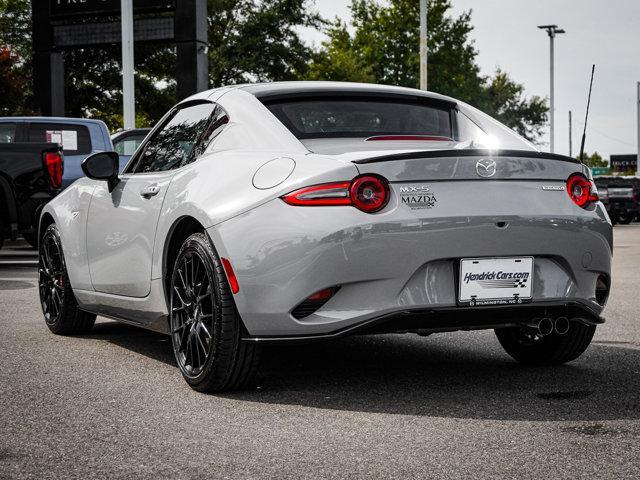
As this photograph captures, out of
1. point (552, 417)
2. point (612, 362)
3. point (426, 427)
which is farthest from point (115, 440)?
point (612, 362)

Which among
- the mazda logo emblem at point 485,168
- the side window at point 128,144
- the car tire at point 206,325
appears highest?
the side window at point 128,144

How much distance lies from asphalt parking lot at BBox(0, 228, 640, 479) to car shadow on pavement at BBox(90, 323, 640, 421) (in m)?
0.01

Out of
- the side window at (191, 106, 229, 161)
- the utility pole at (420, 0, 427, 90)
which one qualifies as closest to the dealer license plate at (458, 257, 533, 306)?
the side window at (191, 106, 229, 161)

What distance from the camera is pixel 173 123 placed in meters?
5.81

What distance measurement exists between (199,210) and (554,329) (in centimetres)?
176

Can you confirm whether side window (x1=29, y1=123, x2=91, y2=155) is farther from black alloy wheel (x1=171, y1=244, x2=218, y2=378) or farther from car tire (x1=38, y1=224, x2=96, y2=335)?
black alloy wheel (x1=171, y1=244, x2=218, y2=378)

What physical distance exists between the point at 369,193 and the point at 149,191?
159 centimetres

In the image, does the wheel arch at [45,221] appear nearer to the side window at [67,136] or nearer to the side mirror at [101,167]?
the side mirror at [101,167]

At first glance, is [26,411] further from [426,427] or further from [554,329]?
[554,329]

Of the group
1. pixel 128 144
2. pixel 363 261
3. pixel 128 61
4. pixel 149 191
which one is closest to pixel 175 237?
pixel 149 191

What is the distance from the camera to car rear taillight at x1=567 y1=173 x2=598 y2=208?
4711 mm

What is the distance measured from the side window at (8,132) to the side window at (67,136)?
280mm

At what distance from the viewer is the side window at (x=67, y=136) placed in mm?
14500

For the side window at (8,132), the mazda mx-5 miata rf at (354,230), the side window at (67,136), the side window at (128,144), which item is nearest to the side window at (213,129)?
the mazda mx-5 miata rf at (354,230)
